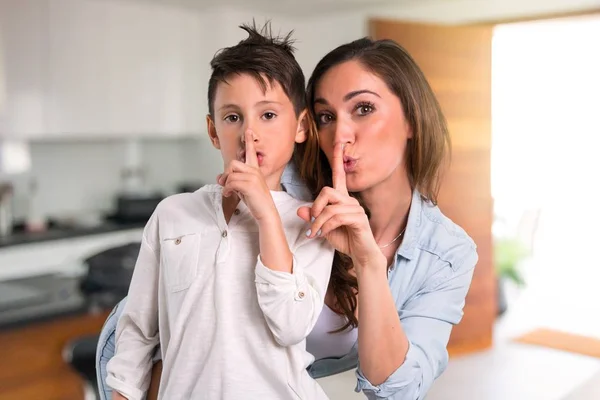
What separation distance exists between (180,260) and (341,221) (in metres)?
0.13

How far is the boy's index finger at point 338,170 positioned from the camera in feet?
1.61

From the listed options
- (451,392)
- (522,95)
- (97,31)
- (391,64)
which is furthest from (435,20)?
(97,31)

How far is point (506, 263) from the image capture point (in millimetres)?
869

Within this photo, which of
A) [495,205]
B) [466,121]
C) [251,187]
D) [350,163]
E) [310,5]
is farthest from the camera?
[310,5]

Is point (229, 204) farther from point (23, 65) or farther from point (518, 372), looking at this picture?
point (23, 65)

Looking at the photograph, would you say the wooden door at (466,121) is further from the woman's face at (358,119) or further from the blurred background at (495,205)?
the woman's face at (358,119)

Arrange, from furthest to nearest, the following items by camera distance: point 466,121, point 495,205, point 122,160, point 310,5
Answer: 1. point 122,160
2. point 310,5
3. point 495,205
4. point 466,121

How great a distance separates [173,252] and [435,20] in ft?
1.58

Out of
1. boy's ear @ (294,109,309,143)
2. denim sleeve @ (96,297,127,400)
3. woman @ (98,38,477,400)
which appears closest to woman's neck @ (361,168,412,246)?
woman @ (98,38,477,400)

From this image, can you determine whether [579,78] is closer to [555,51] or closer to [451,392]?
[555,51]

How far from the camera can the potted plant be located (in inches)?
33.1

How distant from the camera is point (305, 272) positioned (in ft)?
1.60

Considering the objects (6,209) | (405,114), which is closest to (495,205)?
(405,114)

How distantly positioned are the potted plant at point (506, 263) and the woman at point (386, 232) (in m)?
0.25
